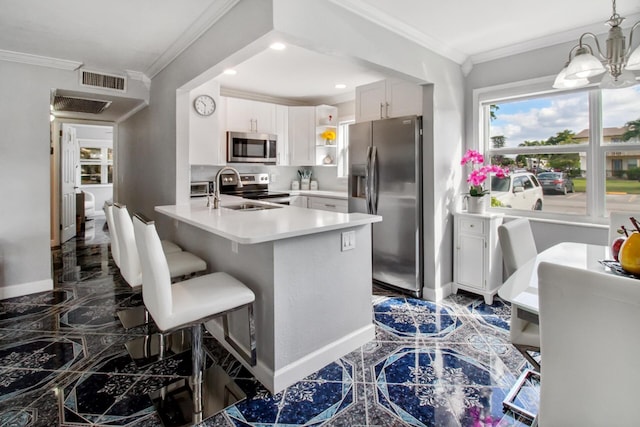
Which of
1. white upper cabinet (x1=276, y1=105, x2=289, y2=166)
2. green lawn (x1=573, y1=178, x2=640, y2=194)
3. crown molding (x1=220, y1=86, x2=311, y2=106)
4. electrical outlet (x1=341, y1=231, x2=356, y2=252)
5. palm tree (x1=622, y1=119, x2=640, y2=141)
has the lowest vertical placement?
electrical outlet (x1=341, y1=231, x2=356, y2=252)

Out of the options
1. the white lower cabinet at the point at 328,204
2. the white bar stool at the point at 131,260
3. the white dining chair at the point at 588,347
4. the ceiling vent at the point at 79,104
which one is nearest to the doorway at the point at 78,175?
the ceiling vent at the point at 79,104

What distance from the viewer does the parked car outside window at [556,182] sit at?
10.4 feet

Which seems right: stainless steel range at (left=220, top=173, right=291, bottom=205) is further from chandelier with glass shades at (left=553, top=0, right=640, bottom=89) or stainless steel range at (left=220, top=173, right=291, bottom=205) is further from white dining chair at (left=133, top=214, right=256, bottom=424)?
chandelier with glass shades at (left=553, top=0, right=640, bottom=89)

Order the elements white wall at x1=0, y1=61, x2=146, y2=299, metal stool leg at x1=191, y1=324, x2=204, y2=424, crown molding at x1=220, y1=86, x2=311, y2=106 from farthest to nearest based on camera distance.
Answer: crown molding at x1=220, y1=86, x2=311, y2=106 < white wall at x1=0, y1=61, x2=146, y2=299 < metal stool leg at x1=191, y1=324, x2=204, y2=424

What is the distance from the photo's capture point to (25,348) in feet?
8.04

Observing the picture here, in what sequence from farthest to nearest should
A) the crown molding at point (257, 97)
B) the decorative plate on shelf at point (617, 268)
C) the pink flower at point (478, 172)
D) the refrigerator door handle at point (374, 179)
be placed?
the crown molding at point (257, 97) → the refrigerator door handle at point (374, 179) → the pink flower at point (478, 172) → the decorative plate on shelf at point (617, 268)

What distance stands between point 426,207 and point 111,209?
108 inches

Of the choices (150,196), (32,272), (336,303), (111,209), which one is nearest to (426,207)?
(336,303)

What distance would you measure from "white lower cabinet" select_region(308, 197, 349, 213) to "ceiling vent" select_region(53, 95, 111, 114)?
3.00 meters

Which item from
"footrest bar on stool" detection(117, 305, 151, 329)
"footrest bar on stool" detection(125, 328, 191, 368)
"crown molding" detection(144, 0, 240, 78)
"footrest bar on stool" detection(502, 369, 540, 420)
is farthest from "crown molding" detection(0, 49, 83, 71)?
"footrest bar on stool" detection(502, 369, 540, 420)

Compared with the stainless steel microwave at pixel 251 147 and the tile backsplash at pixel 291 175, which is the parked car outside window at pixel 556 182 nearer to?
the tile backsplash at pixel 291 175

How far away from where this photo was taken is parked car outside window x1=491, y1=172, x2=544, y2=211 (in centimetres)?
339

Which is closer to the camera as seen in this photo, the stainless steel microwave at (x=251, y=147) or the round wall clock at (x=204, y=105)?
the round wall clock at (x=204, y=105)

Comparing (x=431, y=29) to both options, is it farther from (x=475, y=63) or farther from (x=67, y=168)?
(x=67, y=168)
